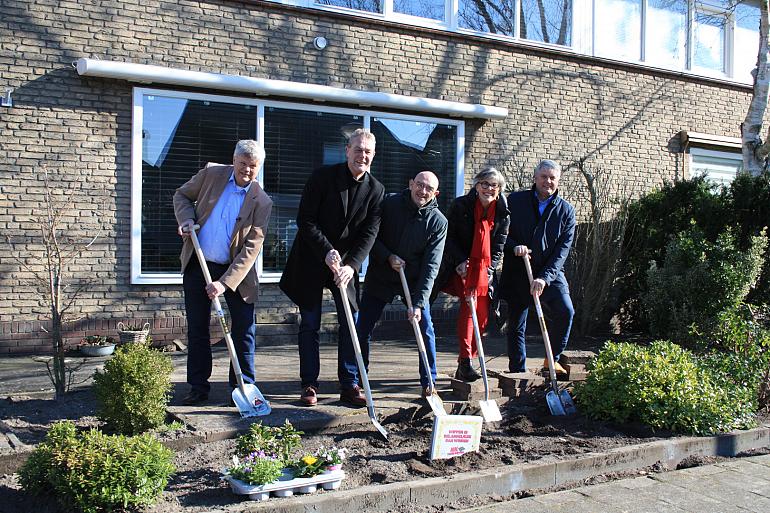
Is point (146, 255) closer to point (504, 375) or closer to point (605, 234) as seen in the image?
point (504, 375)

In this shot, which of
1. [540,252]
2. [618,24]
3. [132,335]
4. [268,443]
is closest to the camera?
[268,443]

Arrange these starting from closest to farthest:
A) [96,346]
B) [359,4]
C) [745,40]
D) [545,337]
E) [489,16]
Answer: [545,337] < [96,346] < [359,4] < [489,16] < [745,40]

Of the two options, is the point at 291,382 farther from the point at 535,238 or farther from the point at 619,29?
the point at 619,29

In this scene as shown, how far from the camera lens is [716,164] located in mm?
14031

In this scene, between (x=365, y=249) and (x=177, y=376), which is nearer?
(x=365, y=249)

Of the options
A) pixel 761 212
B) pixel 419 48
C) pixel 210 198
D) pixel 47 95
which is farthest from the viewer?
pixel 419 48

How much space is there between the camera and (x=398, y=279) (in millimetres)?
5930

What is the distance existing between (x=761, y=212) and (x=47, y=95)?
8.81 meters

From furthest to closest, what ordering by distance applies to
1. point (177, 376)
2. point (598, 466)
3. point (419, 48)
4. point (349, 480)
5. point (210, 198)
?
point (419, 48), point (177, 376), point (210, 198), point (598, 466), point (349, 480)

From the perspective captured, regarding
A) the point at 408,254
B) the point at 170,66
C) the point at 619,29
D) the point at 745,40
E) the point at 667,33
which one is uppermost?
the point at 745,40

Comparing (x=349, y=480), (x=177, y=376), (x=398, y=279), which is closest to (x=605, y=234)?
(x=398, y=279)

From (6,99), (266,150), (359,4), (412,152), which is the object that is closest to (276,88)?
(266,150)

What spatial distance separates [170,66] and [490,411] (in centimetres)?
586

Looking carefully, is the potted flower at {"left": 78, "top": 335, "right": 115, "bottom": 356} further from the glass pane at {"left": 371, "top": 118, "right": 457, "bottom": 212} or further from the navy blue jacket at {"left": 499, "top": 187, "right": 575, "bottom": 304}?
the navy blue jacket at {"left": 499, "top": 187, "right": 575, "bottom": 304}
